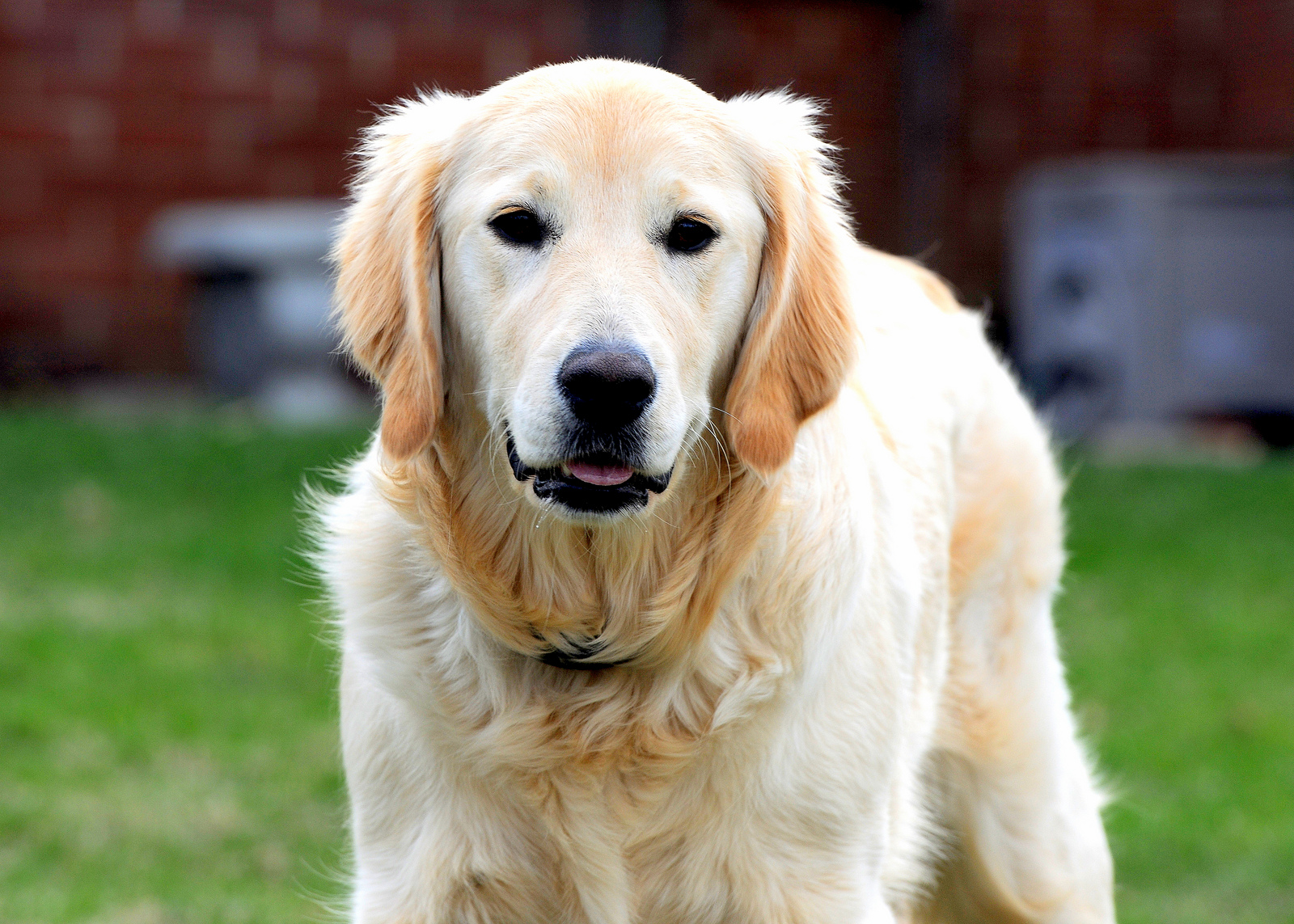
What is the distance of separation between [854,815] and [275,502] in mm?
5892

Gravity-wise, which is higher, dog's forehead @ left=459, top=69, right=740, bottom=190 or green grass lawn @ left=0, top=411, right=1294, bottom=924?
dog's forehead @ left=459, top=69, right=740, bottom=190

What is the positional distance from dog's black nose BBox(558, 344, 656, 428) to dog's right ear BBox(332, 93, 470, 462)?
0.34m

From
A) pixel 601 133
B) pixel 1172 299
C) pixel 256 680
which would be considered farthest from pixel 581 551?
pixel 1172 299

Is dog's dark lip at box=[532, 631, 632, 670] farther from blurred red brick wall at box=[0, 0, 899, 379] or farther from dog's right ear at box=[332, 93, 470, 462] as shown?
blurred red brick wall at box=[0, 0, 899, 379]

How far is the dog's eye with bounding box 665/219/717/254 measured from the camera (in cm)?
263

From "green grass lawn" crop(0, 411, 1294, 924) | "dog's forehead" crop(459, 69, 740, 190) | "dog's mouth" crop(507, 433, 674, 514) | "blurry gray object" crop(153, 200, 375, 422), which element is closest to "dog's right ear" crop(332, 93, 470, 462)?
"dog's forehead" crop(459, 69, 740, 190)

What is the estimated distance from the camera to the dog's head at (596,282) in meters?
2.48

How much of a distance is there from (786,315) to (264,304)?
29.6 feet

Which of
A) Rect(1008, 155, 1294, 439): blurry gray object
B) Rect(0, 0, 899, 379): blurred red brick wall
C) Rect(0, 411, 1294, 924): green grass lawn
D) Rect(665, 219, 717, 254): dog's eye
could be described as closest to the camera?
Rect(665, 219, 717, 254): dog's eye

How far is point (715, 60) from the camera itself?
41.3 feet

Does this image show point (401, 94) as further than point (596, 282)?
Yes

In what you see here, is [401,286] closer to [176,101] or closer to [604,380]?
[604,380]

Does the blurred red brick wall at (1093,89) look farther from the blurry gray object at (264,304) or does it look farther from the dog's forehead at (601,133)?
the dog's forehead at (601,133)

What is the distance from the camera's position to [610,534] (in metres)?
2.78
